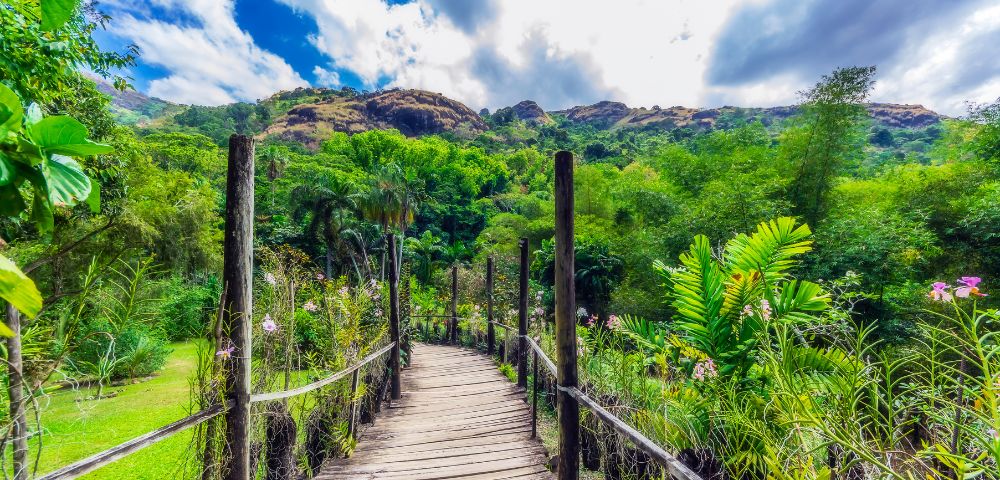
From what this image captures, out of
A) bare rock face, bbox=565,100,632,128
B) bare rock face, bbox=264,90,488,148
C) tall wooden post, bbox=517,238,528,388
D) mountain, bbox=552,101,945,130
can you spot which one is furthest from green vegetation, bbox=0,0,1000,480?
bare rock face, bbox=565,100,632,128

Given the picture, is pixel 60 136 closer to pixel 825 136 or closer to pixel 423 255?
pixel 825 136

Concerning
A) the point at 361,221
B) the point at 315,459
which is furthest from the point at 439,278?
the point at 315,459

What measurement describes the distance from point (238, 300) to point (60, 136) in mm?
1976

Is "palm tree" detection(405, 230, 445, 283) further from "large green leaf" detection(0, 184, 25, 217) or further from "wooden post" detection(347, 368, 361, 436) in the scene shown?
"large green leaf" detection(0, 184, 25, 217)

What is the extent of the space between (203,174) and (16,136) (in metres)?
34.3

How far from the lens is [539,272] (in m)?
16.7

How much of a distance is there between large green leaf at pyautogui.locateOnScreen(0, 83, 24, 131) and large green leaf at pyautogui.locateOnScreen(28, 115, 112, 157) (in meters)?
0.01

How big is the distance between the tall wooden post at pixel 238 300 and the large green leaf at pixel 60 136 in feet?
6.22

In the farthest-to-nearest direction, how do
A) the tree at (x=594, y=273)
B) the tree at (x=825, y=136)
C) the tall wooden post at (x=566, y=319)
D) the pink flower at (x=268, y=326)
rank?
1. the tree at (x=594, y=273)
2. the tree at (x=825, y=136)
3. the pink flower at (x=268, y=326)
4. the tall wooden post at (x=566, y=319)

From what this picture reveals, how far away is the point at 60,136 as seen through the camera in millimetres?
480

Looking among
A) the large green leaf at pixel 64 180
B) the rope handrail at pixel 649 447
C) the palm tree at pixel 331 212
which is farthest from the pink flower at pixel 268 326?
the palm tree at pixel 331 212

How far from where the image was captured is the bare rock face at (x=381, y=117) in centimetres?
5916

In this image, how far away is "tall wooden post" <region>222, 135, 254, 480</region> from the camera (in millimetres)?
2195

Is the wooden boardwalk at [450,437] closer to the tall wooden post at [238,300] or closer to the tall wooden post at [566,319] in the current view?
the tall wooden post at [566,319]
